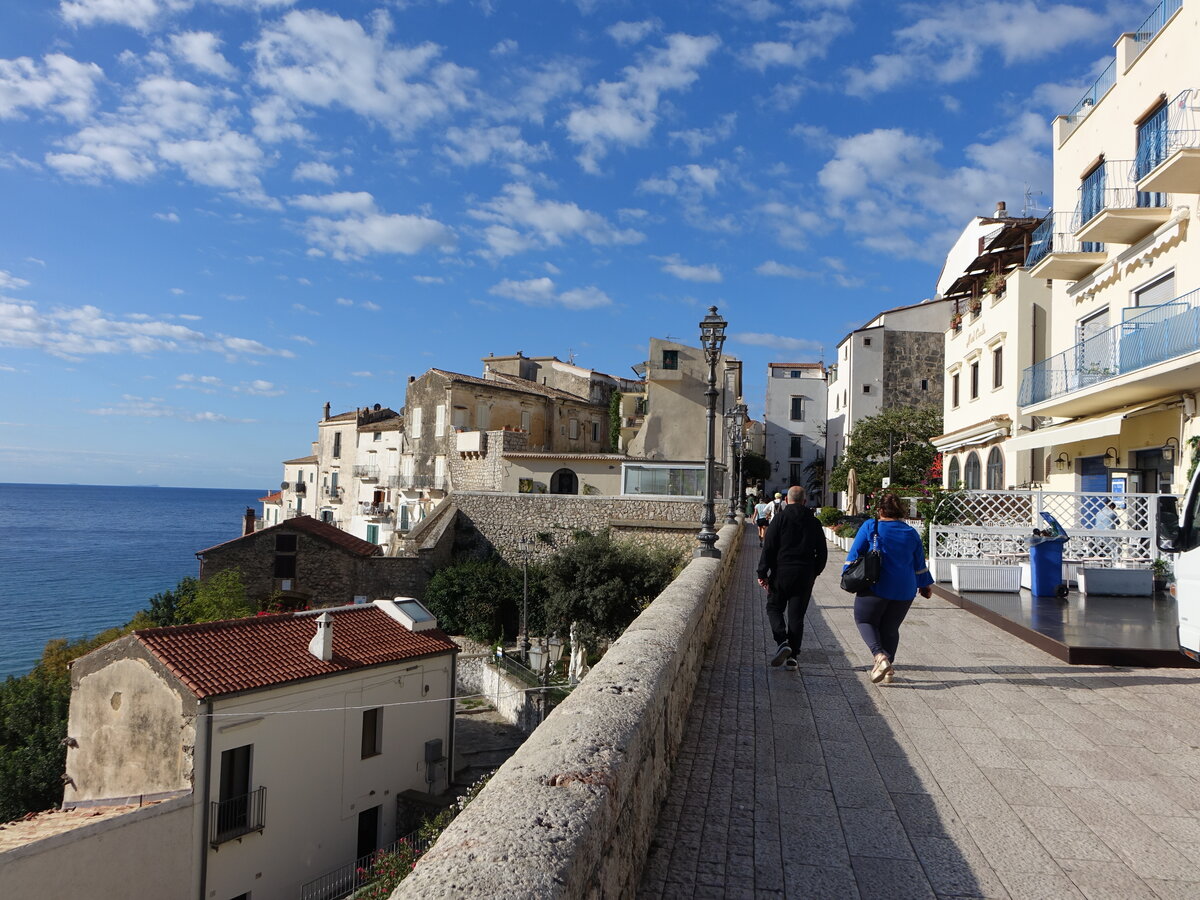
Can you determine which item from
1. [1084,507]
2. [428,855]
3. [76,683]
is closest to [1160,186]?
[1084,507]

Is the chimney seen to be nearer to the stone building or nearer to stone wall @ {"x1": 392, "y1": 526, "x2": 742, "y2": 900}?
Result: stone wall @ {"x1": 392, "y1": 526, "x2": 742, "y2": 900}

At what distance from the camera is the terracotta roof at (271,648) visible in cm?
1523

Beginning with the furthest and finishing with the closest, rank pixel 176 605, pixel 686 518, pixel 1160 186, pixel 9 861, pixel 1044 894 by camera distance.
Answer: pixel 686 518 < pixel 176 605 < pixel 1160 186 < pixel 9 861 < pixel 1044 894

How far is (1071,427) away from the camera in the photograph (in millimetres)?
14633

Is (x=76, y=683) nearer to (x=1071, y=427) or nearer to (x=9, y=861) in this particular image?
(x=9, y=861)

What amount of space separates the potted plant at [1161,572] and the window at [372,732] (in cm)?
1542

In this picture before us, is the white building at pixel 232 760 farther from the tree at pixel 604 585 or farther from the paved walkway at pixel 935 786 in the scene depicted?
the paved walkway at pixel 935 786

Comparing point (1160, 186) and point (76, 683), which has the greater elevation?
point (1160, 186)

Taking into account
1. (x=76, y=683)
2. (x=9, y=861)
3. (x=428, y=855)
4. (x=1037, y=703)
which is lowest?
(x=9, y=861)

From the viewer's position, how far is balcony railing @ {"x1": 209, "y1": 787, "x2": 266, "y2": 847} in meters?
14.2

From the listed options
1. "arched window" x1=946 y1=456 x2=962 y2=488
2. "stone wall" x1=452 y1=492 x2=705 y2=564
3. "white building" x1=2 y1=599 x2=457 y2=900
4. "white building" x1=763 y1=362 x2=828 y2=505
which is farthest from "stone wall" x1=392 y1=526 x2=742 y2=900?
"white building" x1=763 y1=362 x2=828 y2=505

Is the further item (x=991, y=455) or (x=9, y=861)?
(x=991, y=455)

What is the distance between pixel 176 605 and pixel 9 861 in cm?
2180

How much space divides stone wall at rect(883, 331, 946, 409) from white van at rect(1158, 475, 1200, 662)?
125 feet
